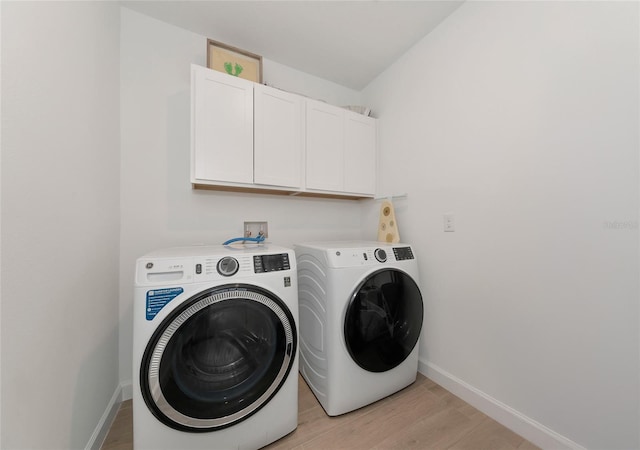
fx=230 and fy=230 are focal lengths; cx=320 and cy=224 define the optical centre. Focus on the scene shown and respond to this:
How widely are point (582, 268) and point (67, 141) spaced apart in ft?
7.19

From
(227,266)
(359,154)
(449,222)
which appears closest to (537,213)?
(449,222)

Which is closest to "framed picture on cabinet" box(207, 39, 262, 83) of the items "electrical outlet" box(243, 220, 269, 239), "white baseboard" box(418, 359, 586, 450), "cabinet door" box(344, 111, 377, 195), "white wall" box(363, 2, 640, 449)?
"cabinet door" box(344, 111, 377, 195)

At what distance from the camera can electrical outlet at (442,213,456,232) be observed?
1492 millimetres

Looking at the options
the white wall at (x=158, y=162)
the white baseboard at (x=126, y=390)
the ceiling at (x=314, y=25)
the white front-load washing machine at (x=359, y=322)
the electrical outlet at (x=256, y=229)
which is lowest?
the white baseboard at (x=126, y=390)

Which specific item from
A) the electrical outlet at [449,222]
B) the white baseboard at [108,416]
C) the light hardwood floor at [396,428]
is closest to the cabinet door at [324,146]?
the electrical outlet at [449,222]

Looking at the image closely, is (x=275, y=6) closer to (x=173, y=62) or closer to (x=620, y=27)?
(x=173, y=62)

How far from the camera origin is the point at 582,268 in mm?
1005

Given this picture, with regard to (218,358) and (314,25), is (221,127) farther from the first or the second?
(218,358)

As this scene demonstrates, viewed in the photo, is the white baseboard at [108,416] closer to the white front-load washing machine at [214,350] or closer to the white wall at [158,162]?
the white wall at [158,162]

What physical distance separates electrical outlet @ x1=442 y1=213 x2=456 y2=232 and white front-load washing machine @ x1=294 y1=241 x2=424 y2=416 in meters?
0.30

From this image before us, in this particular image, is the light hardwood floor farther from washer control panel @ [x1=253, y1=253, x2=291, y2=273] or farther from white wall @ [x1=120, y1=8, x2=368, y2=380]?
white wall @ [x1=120, y1=8, x2=368, y2=380]

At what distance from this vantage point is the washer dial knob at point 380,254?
139 cm

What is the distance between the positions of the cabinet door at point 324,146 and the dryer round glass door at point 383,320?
0.85 m

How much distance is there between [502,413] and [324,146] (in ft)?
6.50
